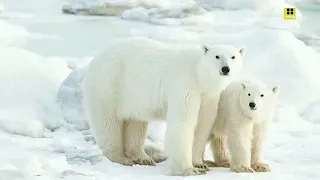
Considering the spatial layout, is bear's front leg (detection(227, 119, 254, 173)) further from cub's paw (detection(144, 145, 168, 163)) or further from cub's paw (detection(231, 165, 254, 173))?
cub's paw (detection(144, 145, 168, 163))

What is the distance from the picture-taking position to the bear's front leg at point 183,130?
4.51 meters

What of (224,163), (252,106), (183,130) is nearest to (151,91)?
(183,130)

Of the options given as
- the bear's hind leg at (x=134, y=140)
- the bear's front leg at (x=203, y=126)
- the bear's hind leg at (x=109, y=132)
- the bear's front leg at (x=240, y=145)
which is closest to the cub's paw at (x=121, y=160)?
the bear's hind leg at (x=109, y=132)

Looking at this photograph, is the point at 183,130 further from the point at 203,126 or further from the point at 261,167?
the point at 261,167

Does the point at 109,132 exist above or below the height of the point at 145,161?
above

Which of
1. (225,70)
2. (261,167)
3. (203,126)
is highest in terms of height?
(225,70)

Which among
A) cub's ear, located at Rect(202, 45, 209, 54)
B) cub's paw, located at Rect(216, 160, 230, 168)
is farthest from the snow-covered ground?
cub's ear, located at Rect(202, 45, 209, 54)

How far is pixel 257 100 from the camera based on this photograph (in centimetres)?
464

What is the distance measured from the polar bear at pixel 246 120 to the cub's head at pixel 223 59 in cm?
33

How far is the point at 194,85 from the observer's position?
453cm

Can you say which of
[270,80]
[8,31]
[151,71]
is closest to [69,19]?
[8,31]

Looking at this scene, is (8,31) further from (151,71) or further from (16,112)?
(151,71)

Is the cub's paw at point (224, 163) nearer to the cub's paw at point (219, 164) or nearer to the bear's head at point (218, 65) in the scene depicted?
the cub's paw at point (219, 164)

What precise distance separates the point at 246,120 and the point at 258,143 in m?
0.28
